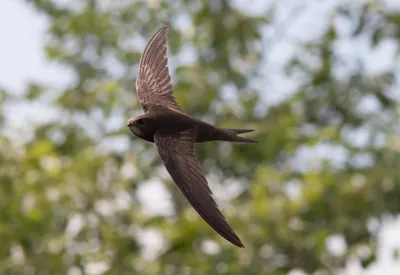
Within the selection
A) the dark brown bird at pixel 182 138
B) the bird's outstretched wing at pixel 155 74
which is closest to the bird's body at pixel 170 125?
the dark brown bird at pixel 182 138

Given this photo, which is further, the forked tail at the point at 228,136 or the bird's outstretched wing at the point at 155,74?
the bird's outstretched wing at the point at 155,74

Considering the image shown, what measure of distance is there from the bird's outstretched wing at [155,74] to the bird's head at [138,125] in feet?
1.08

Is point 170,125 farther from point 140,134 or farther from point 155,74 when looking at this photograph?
point 155,74

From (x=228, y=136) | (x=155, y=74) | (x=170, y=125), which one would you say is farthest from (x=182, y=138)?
(x=155, y=74)

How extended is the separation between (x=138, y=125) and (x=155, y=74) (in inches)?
20.4

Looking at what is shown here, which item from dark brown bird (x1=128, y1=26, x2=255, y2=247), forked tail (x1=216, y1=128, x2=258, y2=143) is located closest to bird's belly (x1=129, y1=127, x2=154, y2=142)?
dark brown bird (x1=128, y1=26, x2=255, y2=247)

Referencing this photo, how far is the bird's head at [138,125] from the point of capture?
2.36 metres

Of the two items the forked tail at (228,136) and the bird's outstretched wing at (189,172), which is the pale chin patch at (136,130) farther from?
the forked tail at (228,136)

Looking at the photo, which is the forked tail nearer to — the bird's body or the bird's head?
the bird's body

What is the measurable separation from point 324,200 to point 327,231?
0.49 metres

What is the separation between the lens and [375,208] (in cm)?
638

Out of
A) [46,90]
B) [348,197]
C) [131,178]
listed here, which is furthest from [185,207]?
[348,197]

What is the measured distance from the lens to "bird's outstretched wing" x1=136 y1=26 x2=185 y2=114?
2.78 metres

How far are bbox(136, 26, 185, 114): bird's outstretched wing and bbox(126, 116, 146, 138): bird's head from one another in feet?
1.08
